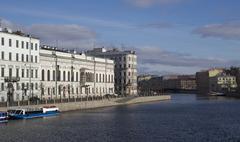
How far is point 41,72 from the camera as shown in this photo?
101 metres

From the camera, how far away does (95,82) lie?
12938cm

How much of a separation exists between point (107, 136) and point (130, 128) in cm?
876

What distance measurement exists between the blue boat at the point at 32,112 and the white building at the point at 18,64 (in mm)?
10425

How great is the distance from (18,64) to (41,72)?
10.7 meters

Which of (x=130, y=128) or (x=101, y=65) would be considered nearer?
(x=130, y=128)

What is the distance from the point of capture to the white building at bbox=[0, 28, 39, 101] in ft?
286

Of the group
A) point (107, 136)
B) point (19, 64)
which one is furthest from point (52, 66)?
point (107, 136)

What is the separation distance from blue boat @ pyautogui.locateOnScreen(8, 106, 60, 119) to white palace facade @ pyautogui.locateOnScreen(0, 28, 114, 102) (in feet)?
34.1

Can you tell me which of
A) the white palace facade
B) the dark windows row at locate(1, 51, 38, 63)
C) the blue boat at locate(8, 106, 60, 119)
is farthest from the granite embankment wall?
the dark windows row at locate(1, 51, 38, 63)

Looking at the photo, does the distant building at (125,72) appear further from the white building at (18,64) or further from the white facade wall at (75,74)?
the white building at (18,64)

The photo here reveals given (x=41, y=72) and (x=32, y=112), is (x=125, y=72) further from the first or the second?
(x=32, y=112)

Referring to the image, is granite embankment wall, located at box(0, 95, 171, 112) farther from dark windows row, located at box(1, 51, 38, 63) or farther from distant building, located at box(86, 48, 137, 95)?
dark windows row, located at box(1, 51, 38, 63)

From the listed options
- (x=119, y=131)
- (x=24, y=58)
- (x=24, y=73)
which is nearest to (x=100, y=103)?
(x=24, y=73)

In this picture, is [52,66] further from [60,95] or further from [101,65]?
[101,65]
